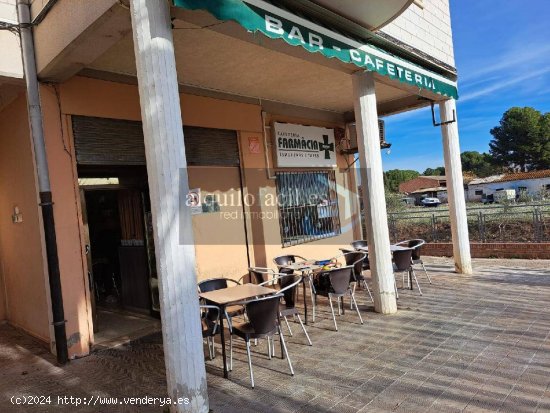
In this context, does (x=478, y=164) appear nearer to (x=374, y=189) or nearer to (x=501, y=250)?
(x=501, y=250)

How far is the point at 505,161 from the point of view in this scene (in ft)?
181

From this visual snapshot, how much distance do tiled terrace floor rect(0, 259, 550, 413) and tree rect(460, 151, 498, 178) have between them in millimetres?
60780

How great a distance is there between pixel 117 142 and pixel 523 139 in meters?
58.8

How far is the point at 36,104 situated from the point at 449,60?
7.18 m

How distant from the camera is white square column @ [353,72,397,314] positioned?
5609mm

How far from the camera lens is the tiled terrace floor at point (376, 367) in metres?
3.19

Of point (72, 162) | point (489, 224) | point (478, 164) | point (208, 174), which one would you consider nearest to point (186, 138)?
point (208, 174)

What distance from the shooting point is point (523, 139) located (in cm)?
5147

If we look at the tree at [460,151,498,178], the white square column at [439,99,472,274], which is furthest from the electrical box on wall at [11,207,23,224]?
the tree at [460,151,498,178]

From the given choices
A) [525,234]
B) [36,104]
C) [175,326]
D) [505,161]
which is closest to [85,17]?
[36,104]

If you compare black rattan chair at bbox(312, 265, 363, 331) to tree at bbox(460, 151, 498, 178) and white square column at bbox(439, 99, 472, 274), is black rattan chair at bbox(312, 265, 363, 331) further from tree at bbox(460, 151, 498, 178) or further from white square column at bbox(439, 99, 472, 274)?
tree at bbox(460, 151, 498, 178)

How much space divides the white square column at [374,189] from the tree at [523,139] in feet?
177

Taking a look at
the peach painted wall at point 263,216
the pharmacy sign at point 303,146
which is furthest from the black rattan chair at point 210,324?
the pharmacy sign at point 303,146

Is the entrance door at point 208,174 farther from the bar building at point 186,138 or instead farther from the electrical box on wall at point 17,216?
the electrical box on wall at point 17,216
